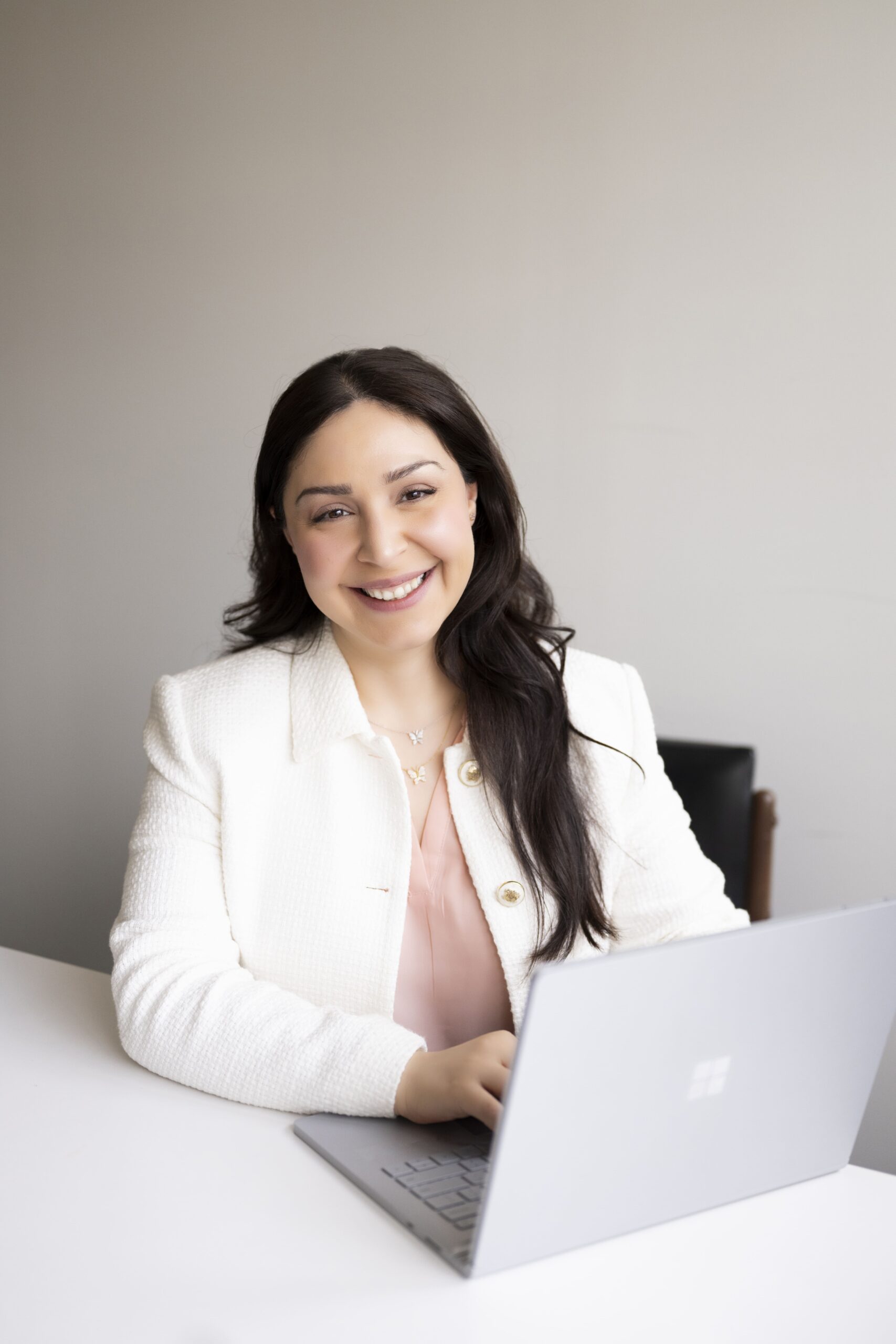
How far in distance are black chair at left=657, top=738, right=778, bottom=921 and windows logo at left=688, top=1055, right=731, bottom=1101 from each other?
111 centimetres

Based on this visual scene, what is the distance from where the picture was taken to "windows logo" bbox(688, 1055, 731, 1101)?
0.81m

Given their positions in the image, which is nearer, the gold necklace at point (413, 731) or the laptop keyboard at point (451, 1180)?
the laptop keyboard at point (451, 1180)

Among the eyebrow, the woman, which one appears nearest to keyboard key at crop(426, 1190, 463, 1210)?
the woman

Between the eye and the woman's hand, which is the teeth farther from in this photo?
the woman's hand

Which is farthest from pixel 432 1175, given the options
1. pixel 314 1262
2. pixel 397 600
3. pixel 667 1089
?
pixel 397 600

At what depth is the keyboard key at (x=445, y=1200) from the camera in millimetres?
892

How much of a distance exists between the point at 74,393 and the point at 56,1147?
213cm

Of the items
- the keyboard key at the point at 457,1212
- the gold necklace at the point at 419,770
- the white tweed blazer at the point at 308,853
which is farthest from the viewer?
the gold necklace at the point at 419,770

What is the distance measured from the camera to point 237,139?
252 cm

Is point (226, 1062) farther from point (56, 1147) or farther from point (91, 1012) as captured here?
point (91, 1012)

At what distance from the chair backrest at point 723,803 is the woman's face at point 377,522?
680 mm

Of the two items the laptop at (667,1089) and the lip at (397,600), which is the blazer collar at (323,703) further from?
the laptop at (667,1089)

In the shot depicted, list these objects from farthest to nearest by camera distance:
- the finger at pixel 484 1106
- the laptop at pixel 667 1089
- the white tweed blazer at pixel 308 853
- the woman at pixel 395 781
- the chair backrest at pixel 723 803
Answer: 1. the chair backrest at pixel 723 803
2. the woman at pixel 395 781
3. the white tweed blazer at pixel 308 853
4. the finger at pixel 484 1106
5. the laptop at pixel 667 1089

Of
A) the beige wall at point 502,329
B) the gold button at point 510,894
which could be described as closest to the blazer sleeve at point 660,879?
the gold button at point 510,894
